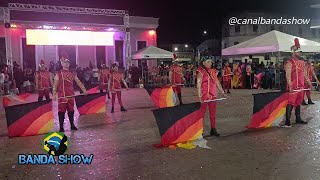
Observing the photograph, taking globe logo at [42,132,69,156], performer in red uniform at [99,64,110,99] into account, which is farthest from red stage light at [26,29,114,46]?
globe logo at [42,132,69,156]

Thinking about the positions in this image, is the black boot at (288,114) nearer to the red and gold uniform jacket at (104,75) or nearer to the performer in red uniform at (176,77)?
the performer in red uniform at (176,77)

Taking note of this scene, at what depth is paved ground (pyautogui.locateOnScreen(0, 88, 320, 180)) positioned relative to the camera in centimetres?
618

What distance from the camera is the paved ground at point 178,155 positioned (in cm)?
618

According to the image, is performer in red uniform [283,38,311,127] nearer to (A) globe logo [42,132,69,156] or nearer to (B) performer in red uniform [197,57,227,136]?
(B) performer in red uniform [197,57,227,136]

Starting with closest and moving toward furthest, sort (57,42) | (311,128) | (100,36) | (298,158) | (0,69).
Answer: (298,158) < (311,128) < (0,69) < (57,42) < (100,36)

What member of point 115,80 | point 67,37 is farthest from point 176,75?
point 67,37

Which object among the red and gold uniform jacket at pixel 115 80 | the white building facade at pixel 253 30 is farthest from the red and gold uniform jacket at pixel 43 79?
the white building facade at pixel 253 30

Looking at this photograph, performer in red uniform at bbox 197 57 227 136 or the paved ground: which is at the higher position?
performer in red uniform at bbox 197 57 227 136

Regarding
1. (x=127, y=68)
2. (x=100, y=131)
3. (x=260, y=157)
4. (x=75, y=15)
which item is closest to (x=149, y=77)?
(x=127, y=68)

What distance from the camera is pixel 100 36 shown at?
28469mm

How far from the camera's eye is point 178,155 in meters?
7.31

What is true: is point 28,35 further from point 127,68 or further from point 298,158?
point 298,158

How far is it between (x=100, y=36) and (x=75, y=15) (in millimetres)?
2587

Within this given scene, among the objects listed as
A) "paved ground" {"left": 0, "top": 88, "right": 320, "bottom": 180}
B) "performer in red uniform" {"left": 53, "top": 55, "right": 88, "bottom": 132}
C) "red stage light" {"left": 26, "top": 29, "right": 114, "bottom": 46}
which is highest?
"red stage light" {"left": 26, "top": 29, "right": 114, "bottom": 46}
